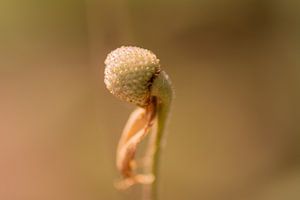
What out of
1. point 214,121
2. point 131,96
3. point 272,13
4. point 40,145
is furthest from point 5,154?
point 131,96

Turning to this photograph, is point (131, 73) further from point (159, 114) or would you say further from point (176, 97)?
point (176, 97)

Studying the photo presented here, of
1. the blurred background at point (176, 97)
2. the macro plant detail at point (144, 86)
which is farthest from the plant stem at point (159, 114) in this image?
the blurred background at point (176, 97)

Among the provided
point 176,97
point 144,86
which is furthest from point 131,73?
point 176,97

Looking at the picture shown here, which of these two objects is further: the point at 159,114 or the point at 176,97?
the point at 176,97

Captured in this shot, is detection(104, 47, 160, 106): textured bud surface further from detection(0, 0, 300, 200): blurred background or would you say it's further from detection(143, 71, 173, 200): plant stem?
detection(0, 0, 300, 200): blurred background

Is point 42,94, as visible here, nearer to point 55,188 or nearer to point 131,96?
point 55,188

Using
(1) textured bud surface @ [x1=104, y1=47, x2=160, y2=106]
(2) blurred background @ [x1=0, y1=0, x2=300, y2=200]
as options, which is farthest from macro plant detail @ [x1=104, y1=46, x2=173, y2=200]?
(2) blurred background @ [x1=0, y1=0, x2=300, y2=200]

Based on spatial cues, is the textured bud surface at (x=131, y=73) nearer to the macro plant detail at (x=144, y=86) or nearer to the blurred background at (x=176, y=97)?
the macro plant detail at (x=144, y=86)
